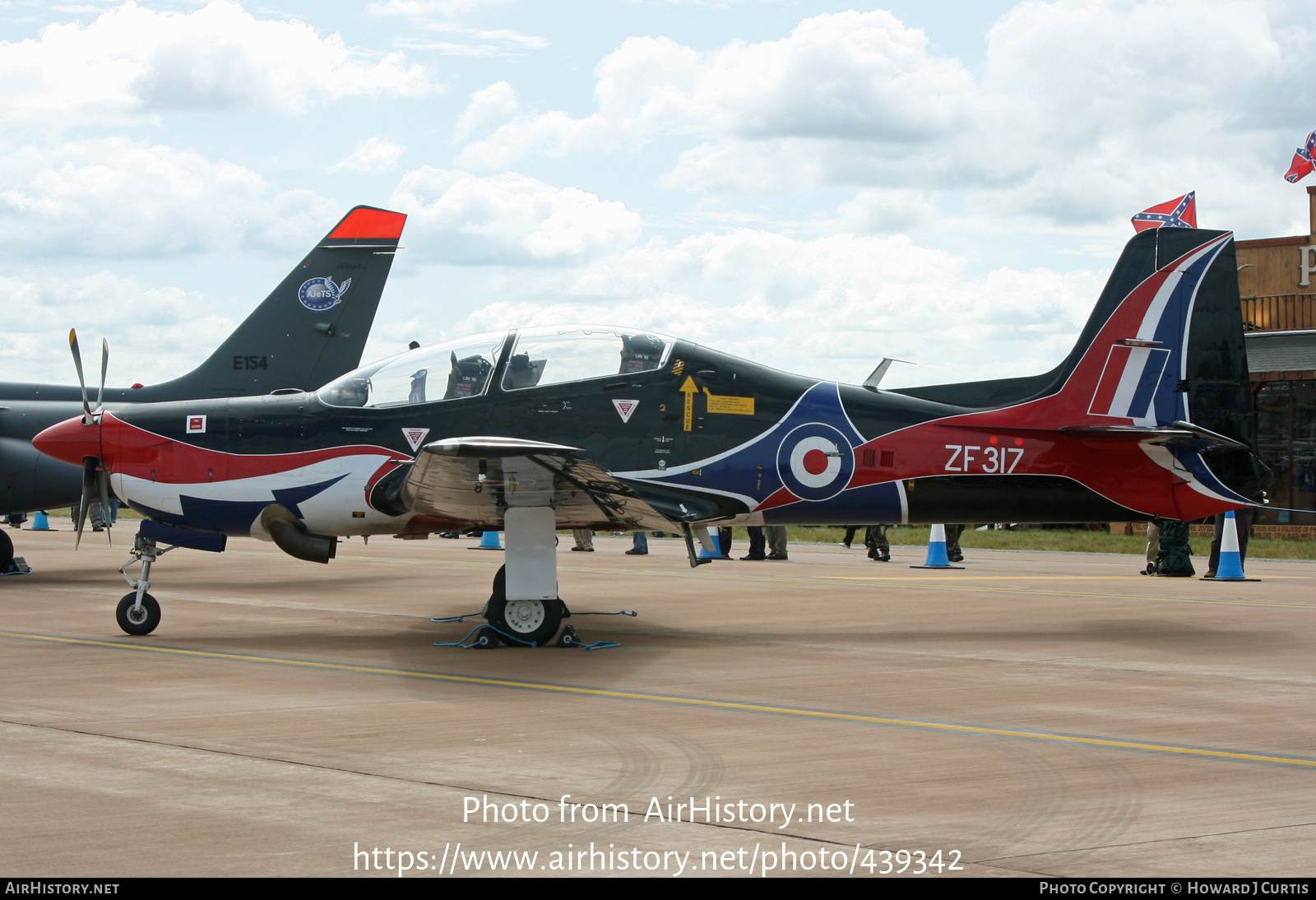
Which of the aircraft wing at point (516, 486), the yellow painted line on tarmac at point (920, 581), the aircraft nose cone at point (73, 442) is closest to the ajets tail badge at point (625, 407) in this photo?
the aircraft wing at point (516, 486)

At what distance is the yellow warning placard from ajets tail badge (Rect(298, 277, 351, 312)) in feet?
32.2

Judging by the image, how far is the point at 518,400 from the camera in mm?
10539

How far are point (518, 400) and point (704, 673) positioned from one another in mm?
3132

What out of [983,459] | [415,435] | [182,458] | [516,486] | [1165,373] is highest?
Result: [1165,373]

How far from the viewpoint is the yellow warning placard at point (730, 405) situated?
10.8m

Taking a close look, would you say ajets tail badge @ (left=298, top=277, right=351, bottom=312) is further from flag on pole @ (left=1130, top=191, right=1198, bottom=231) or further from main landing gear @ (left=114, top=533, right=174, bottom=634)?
flag on pole @ (left=1130, top=191, right=1198, bottom=231)

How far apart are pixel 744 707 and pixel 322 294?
43.7 feet

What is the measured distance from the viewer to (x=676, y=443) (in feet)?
35.4

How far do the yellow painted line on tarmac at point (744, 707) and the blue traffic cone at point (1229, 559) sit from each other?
40.9ft

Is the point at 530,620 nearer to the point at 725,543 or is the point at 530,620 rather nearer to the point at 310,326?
the point at 310,326

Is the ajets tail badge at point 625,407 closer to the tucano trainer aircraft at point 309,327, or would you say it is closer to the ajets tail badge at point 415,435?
the ajets tail badge at point 415,435

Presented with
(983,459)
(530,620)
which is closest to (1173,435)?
(983,459)
